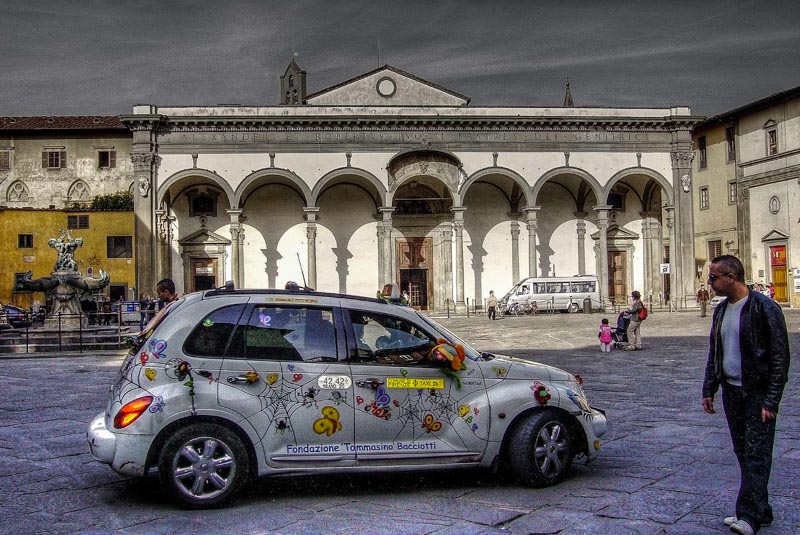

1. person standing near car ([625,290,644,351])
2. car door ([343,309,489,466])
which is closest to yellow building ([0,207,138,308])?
person standing near car ([625,290,644,351])

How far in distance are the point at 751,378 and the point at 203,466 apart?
3173 mm

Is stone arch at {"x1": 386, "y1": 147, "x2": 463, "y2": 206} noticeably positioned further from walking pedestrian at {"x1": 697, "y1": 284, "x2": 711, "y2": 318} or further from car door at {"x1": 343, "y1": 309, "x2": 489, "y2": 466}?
car door at {"x1": 343, "y1": 309, "x2": 489, "y2": 466}

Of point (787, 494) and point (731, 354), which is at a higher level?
point (731, 354)

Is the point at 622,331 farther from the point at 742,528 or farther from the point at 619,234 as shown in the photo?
the point at 619,234

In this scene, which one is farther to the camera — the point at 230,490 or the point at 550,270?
the point at 550,270

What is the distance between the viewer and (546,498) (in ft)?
16.8

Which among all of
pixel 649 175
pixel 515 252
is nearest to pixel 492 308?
pixel 515 252

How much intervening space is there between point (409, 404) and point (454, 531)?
3.23 feet

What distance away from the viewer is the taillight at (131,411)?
483 centimetres

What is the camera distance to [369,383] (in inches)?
202

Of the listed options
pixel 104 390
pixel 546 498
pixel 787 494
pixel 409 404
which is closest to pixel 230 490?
pixel 409 404

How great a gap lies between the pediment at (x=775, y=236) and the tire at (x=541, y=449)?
32.9m

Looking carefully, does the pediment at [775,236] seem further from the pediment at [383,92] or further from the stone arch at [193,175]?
the stone arch at [193,175]

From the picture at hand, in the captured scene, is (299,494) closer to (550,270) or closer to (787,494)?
(787,494)
